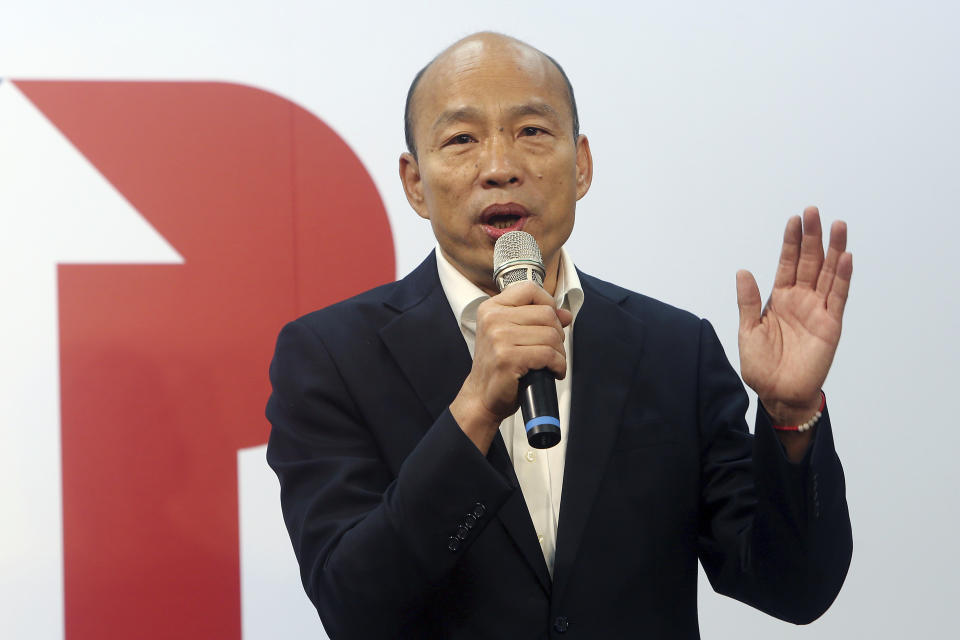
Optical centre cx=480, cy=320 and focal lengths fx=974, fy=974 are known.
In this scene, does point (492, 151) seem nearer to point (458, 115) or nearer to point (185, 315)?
point (458, 115)

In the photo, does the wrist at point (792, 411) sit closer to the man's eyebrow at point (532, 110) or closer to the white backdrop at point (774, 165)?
the man's eyebrow at point (532, 110)

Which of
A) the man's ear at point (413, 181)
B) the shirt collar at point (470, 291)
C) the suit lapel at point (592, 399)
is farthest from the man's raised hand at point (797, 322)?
the man's ear at point (413, 181)

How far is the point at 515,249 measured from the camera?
143cm

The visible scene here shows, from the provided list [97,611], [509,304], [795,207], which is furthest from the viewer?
[795,207]

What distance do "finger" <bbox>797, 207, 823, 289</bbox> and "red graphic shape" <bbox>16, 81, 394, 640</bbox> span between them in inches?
58.6

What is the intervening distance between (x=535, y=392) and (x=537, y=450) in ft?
1.24

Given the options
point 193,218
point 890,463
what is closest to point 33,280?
point 193,218

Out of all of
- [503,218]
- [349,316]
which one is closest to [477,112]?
[503,218]

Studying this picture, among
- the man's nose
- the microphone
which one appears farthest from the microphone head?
the man's nose

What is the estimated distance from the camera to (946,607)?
2.93m

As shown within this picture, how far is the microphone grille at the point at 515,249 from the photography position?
1.41 metres

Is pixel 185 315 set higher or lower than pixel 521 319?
higher

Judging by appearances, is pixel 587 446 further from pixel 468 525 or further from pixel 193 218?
pixel 193 218

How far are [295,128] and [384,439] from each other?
4.76 feet
